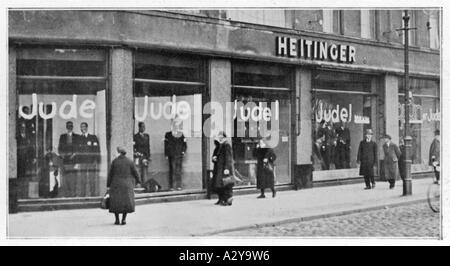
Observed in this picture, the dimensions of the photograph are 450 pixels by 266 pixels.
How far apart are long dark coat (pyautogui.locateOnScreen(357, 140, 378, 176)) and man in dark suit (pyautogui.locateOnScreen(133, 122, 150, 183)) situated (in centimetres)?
604

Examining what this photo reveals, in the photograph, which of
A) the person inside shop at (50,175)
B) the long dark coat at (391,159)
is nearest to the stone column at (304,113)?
the long dark coat at (391,159)

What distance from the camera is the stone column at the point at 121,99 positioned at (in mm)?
11828

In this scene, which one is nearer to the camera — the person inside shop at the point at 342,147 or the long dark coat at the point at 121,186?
the long dark coat at the point at 121,186

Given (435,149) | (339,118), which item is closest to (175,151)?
(339,118)

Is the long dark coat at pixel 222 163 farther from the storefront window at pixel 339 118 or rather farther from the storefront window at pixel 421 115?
the storefront window at pixel 421 115

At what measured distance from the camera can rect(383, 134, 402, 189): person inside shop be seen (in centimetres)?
1511

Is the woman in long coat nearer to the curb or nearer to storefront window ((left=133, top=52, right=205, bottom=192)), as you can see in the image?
the curb

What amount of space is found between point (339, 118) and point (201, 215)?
6.38m

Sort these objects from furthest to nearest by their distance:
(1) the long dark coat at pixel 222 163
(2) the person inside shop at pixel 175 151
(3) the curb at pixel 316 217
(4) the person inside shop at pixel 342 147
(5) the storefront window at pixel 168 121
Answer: (4) the person inside shop at pixel 342 147 < (2) the person inside shop at pixel 175 151 < (1) the long dark coat at pixel 222 163 < (5) the storefront window at pixel 168 121 < (3) the curb at pixel 316 217

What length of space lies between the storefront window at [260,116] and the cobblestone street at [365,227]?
3.35m

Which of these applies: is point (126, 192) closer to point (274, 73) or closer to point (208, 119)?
point (208, 119)

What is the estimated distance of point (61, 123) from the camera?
38.1 feet

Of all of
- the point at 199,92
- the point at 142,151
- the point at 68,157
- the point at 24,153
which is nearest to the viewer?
the point at 24,153

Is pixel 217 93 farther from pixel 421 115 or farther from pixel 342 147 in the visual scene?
pixel 421 115
